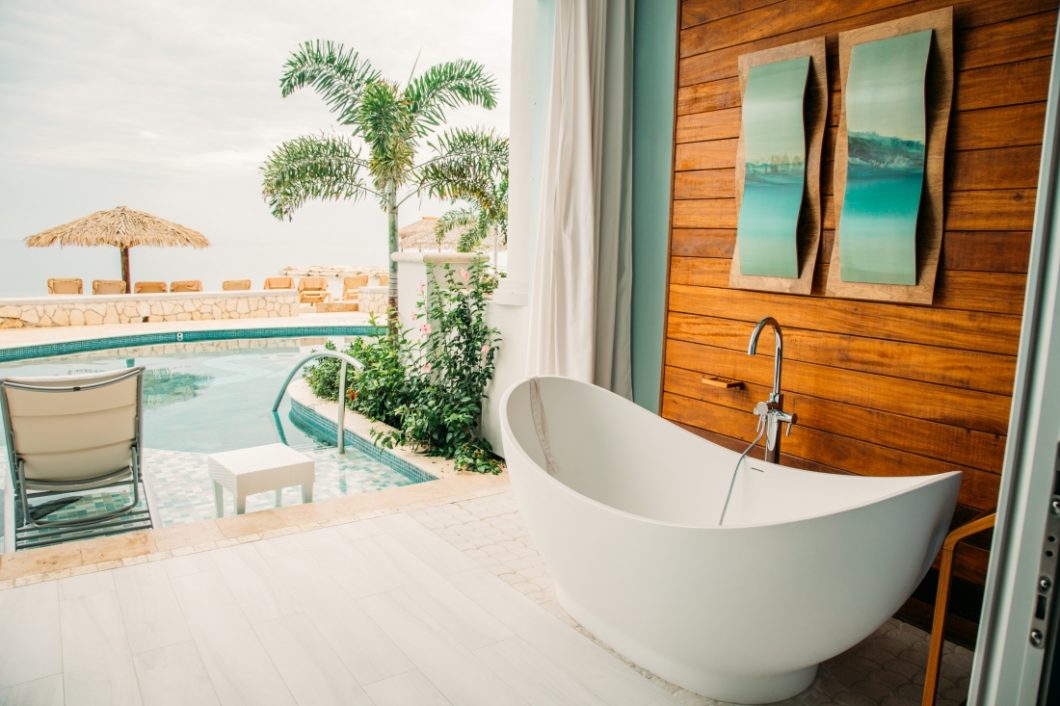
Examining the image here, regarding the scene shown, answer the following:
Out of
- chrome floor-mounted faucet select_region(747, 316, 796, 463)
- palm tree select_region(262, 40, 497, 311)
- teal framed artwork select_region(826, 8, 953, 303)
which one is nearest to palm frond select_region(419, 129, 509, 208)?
palm tree select_region(262, 40, 497, 311)

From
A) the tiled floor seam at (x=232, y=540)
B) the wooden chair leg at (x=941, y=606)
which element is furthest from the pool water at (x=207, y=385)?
the wooden chair leg at (x=941, y=606)

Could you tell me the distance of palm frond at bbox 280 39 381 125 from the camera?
609cm

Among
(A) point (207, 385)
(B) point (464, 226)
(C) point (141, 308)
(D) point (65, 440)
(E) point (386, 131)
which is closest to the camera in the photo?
(D) point (65, 440)

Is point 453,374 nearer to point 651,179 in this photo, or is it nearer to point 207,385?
point 651,179

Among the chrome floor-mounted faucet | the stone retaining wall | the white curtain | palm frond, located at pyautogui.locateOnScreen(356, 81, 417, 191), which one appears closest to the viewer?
the chrome floor-mounted faucet

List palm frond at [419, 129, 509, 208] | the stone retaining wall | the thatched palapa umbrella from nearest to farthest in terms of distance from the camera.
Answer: palm frond at [419, 129, 509, 208]
the stone retaining wall
the thatched palapa umbrella

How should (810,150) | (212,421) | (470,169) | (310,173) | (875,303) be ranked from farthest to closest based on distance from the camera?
1. (470,169)
2. (310,173)
3. (212,421)
4. (810,150)
5. (875,303)

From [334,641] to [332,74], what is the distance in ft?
17.8

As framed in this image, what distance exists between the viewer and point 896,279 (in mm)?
2164

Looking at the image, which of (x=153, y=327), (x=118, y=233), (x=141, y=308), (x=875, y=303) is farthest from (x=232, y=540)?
(x=118, y=233)

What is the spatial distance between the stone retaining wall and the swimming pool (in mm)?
1273

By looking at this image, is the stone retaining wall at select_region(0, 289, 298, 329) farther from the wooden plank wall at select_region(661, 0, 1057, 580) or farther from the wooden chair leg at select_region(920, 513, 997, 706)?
the wooden chair leg at select_region(920, 513, 997, 706)

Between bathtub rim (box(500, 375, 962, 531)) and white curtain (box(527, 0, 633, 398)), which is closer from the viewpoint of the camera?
bathtub rim (box(500, 375, 962, 531))

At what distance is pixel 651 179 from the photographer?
10.6 ft
